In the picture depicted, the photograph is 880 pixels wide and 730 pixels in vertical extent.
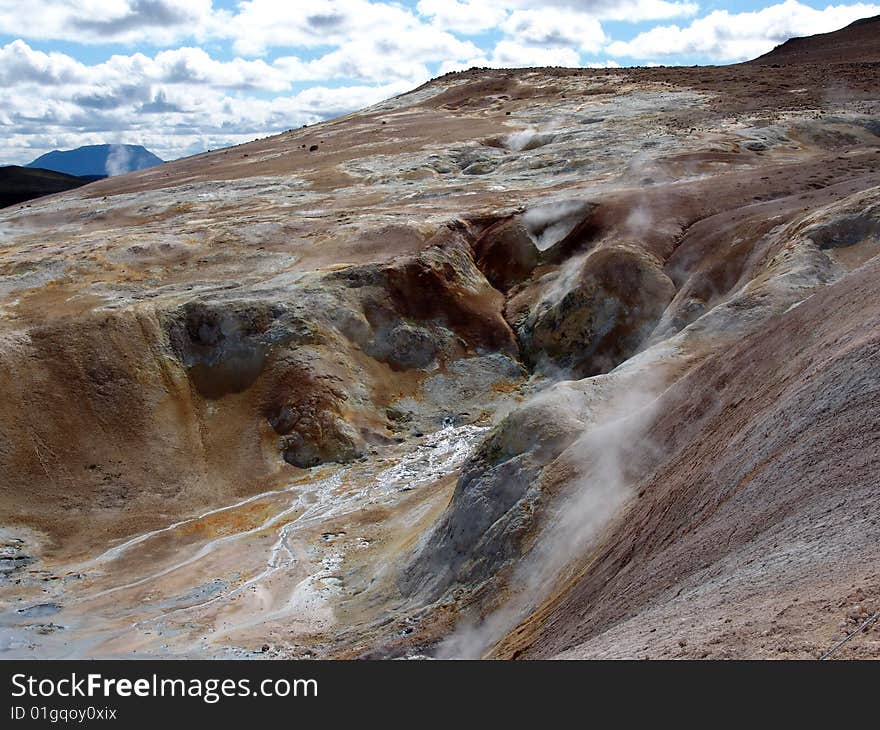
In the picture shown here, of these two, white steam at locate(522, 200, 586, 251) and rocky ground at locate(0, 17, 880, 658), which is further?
white steam at locate(522, 200, 586, 251)

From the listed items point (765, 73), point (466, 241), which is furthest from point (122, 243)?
point (765, 73)

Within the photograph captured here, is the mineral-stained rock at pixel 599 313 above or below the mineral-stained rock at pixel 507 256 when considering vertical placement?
below

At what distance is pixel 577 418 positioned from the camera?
17.1 m

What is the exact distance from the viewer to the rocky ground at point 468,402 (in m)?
9.96

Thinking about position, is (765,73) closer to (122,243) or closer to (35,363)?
(122,243)

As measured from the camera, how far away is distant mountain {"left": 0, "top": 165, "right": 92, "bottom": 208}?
10594 cm

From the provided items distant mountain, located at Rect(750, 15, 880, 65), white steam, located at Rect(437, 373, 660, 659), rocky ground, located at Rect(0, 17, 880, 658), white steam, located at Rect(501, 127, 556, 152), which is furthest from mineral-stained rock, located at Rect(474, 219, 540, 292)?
distant mountain, located at Rect(750, 15, 880, 65)

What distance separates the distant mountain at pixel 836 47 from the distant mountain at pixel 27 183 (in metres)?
84.1

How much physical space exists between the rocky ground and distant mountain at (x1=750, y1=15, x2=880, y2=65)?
19.3 meters

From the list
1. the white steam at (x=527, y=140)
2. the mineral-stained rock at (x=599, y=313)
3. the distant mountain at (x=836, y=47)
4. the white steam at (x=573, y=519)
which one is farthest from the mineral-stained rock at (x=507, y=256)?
the distant mountain at (x=836, y=47)

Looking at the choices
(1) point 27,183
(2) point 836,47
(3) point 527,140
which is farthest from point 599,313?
(1) point 27,183

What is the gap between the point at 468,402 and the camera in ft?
97.7

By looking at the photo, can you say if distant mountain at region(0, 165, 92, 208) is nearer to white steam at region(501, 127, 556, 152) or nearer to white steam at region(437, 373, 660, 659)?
white steam at region(501, 127, 556, 152)

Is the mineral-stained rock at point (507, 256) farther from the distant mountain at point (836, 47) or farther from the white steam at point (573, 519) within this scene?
the distant mountain at point (836, 47)
